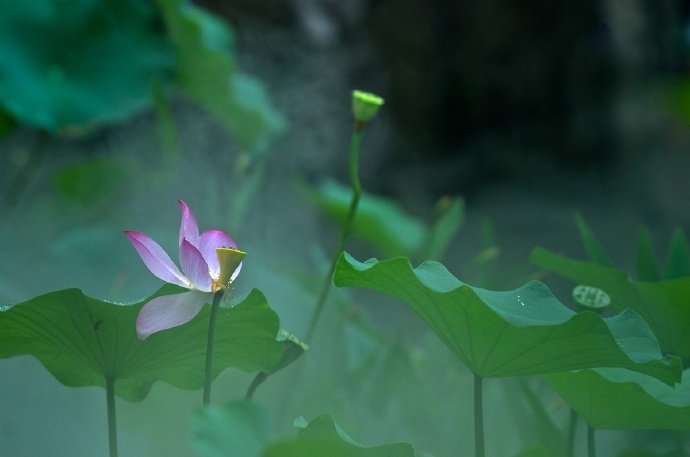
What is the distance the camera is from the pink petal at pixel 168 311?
57 centimetres

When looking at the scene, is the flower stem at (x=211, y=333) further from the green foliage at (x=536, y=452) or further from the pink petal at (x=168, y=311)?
the green foliage at (x=536, y=452)

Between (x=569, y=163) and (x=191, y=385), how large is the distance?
3.10 metres

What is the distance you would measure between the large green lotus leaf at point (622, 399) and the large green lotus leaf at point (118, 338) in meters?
0.22

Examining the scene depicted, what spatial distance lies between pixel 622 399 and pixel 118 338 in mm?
359

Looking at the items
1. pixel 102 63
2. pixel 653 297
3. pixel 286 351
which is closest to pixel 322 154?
pixel 102 63

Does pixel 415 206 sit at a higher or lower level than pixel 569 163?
lower

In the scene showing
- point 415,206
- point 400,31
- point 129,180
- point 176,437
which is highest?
point 400,31

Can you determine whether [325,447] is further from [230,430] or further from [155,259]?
[155,259]

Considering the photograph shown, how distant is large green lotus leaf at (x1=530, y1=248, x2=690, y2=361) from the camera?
2.54 ft

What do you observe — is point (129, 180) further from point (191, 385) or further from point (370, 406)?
point (191, 385)

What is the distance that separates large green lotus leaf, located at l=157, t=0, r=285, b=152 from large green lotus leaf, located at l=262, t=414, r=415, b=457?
131cm

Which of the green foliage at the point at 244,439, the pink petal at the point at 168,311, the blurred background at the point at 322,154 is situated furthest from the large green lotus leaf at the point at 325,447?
the blurred background at the point at 322,154

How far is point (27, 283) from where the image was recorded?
1628 mm

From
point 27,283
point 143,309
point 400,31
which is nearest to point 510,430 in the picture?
point 143,309
